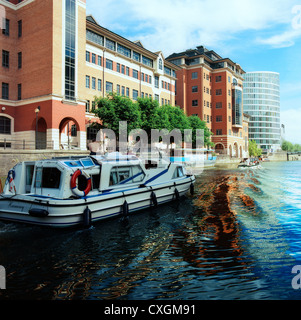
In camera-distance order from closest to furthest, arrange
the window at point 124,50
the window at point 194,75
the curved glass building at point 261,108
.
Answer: the window at point 124,50
the window at point 194,75
the curved glass building at point 261,108

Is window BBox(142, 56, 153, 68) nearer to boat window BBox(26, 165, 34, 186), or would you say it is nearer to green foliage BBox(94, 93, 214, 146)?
green foliage BBox(94, 93, 214, 146)

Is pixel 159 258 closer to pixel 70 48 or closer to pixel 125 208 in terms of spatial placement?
pixel 125 208

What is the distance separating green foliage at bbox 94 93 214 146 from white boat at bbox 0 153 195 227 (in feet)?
66.1

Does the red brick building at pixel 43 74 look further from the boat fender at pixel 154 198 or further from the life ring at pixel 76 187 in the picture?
the life ring at pixel 76 187

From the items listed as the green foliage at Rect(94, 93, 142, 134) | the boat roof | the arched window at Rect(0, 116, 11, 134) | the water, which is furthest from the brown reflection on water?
the arched window at Rect(0, 116, 11, 134)

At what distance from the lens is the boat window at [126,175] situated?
11.6 m

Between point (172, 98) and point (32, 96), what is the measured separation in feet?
106

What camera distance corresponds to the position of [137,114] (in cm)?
3312

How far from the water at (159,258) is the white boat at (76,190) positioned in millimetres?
568

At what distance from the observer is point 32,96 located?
103 feet

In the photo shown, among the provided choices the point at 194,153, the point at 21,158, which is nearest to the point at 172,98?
the point at 194,153

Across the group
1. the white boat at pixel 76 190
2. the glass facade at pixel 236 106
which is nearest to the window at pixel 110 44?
the white boat at pixel 76 190
